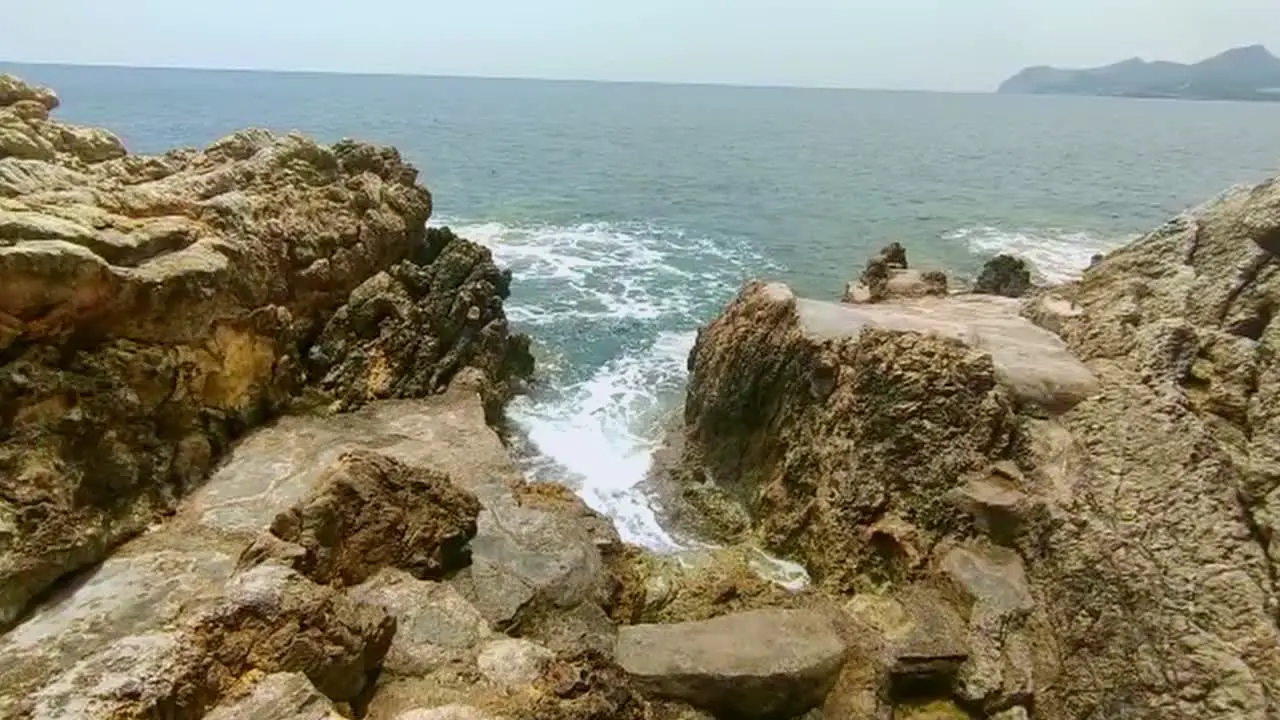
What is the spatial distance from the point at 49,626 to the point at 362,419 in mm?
6020

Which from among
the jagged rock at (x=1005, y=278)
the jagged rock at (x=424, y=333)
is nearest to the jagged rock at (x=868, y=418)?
the jagged rock at (x=424, y=333)

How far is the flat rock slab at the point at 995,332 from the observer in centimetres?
1127

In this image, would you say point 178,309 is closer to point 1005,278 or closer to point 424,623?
point 424,623

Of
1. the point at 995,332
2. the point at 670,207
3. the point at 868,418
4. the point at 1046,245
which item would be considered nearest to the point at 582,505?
the point at 868,418

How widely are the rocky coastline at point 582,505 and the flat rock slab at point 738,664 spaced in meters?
0.04

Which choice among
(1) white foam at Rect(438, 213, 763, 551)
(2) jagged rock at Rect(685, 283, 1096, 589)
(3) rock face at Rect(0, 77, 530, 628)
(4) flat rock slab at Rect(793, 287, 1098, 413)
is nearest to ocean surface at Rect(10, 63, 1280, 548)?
(1) white foam at Rect(438, 213, 763, 551)

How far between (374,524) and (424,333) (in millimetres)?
7126

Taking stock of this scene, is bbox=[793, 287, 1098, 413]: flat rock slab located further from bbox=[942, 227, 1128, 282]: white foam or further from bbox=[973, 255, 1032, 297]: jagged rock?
bbox=[942, 227, 1128, 282]: white foam

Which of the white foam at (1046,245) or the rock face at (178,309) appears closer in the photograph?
the rock face at (178,309)

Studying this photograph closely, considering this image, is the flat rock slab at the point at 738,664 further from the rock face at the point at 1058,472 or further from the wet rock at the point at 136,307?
the wet rock at the point at 136,307

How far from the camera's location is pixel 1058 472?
10.3 metres

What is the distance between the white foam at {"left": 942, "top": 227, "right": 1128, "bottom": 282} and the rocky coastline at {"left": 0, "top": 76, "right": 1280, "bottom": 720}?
17374mm

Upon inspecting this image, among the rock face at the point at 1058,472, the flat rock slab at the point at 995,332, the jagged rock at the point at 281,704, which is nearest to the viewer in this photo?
the jagged rock at the point at 281,704

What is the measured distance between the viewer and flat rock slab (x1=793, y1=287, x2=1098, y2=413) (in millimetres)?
11266
